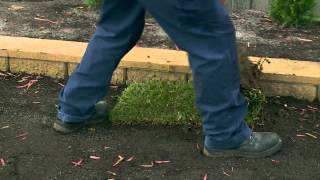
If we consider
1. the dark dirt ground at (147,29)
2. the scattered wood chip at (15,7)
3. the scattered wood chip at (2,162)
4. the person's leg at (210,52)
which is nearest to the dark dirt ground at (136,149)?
the scattered wood chip at (2,162)

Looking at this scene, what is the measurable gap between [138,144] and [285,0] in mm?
2204

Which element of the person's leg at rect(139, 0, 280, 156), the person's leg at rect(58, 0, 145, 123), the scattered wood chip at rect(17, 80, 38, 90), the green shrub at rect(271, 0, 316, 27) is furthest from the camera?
the green shrub at rect(271, 0, 316, 27)

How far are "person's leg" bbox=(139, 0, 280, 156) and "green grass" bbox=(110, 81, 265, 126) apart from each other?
51cm

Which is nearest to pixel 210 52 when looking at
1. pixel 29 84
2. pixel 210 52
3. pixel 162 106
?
pixel 210 52

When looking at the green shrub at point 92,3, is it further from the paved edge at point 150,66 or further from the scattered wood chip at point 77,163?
the scattered wood chip at point 77,163

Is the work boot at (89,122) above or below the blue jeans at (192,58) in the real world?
below

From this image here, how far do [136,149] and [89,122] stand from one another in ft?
1.34

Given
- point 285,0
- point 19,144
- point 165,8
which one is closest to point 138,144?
point 19,144

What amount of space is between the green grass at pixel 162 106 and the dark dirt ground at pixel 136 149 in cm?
7

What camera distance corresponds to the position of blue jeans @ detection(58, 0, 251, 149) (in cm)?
291

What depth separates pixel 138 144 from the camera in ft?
11.5

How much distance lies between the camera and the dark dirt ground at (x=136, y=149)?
321cm

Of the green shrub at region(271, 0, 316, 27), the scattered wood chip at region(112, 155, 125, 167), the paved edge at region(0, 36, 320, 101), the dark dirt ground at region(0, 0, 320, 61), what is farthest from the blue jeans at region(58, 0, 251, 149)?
the green shrub at region(271, 0, 316, 27)

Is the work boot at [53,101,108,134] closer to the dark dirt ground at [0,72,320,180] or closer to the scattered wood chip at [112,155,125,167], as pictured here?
the dark dirt ground at [0,72,320,180]
